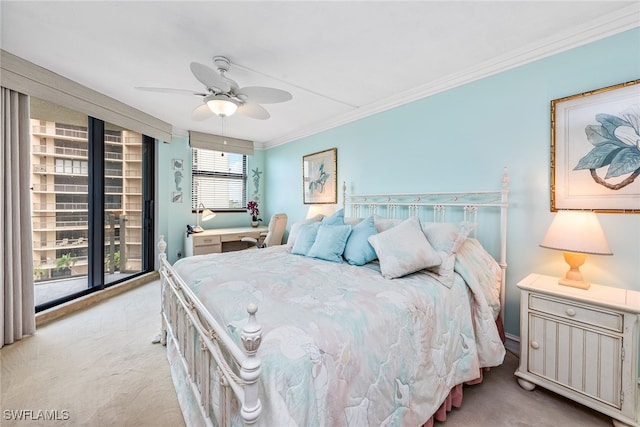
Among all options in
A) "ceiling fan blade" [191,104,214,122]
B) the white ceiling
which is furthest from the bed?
"ceiling fan blade" [191,104,214,122]

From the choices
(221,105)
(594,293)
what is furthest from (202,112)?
(594,293)

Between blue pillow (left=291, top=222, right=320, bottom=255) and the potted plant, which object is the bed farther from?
the potted plant

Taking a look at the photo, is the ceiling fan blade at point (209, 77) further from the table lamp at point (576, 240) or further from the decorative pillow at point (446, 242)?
the table lamp at point (576, 240)

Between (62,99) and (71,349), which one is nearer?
(71,349)

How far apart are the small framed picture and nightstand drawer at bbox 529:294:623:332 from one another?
4764mm

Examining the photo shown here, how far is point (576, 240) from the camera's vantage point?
1.63m

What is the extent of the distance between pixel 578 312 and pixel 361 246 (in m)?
1.34

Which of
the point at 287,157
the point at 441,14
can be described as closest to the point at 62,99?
the point at 287,157

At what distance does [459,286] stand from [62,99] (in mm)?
3822

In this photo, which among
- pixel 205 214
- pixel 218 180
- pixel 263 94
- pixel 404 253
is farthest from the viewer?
pixel 218 180

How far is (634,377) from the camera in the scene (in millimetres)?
1402

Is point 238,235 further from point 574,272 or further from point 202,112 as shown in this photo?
point 574,272

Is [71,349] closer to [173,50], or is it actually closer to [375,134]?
[173,50]

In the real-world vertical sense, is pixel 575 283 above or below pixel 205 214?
below
